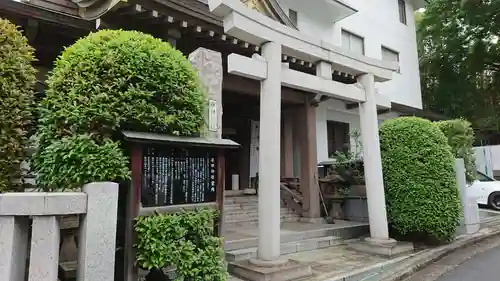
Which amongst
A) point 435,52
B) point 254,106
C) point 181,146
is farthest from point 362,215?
point 435,52

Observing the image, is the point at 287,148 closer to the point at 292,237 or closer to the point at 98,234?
the point at 292,237

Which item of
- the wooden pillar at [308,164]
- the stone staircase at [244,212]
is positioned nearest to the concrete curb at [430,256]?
the wooden pillar at [308,164]

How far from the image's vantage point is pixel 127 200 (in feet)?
11.6

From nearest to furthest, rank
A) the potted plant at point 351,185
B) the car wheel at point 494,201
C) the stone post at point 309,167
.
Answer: the potted plant at point 351,185 → the stone post at point 309,167 → the car wheel at point 494,201

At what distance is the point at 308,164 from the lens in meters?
9.80

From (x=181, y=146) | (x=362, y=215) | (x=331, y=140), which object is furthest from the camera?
(x=331, y=140)

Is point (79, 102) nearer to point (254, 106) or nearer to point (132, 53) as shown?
point (132, 53)

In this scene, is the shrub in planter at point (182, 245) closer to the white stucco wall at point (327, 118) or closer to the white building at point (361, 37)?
the white stucco wall at point (327, 118)

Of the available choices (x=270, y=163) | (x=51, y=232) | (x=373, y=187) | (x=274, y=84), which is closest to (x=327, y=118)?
(x=373, y=187)

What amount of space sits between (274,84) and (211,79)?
1.03 meters

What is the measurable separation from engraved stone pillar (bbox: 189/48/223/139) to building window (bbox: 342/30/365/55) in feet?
34.8

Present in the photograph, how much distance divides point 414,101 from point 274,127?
46.6 ft

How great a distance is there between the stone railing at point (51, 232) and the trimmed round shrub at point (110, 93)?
34 centimetres

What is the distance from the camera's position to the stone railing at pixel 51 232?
2.70m
